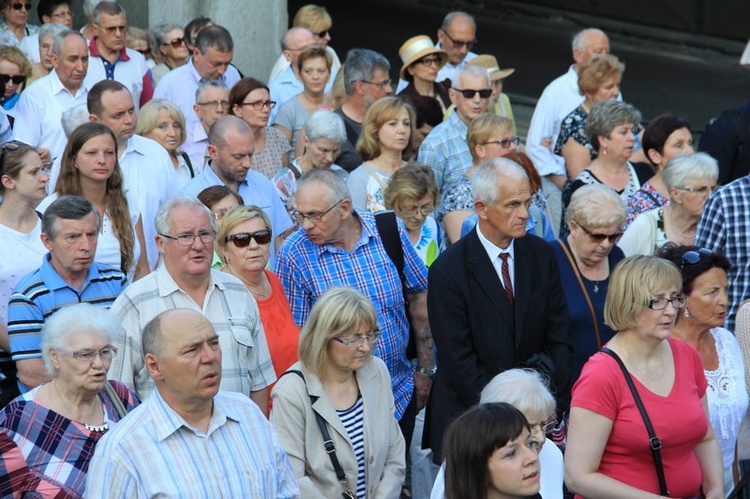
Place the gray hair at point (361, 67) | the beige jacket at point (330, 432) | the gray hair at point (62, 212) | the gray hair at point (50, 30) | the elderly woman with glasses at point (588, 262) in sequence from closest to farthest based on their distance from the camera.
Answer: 1. the beige jacket at point (330, 432)
2. the gray hair at point (62, 212)
3. the elderly woman with glasses at point (588, 262)
4. the gray hair at point (361, 67)
5. the gray hair at point (50, 30)

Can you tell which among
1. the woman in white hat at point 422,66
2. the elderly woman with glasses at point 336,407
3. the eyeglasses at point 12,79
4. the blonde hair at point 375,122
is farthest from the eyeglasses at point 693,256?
the eyeglasses at point 12,79

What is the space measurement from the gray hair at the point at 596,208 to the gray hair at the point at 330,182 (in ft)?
4.08

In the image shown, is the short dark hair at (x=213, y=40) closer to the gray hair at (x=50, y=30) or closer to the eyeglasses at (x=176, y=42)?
the gray hair at (x=50, y=30)

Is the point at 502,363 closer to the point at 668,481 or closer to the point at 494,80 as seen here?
the point at 668,481

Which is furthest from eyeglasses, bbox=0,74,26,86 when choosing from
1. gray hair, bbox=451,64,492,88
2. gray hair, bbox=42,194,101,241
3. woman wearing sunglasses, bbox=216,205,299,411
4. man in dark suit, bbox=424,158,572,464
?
man in dark suit, bbox=424,158,572,464

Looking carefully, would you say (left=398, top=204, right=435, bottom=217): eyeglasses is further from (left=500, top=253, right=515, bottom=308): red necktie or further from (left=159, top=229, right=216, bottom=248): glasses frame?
(left=159, top=229, right=216, bottom=248): glasses frame

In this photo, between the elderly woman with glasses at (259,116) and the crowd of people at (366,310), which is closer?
the crowd of people at (366,310)

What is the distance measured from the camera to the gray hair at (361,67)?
999 centimetres

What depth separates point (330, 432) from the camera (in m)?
5.74

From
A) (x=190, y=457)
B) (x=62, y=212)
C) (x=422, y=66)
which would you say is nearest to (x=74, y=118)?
(x=62, y=212)

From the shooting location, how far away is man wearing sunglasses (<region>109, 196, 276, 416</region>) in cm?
595

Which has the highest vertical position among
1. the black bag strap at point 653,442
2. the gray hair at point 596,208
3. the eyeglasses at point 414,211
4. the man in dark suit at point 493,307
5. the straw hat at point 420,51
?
the straw hat at point 420,51

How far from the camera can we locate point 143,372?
589 centimetres

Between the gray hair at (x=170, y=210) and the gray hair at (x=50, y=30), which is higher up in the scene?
the gray hair at (x=50, y=30)
